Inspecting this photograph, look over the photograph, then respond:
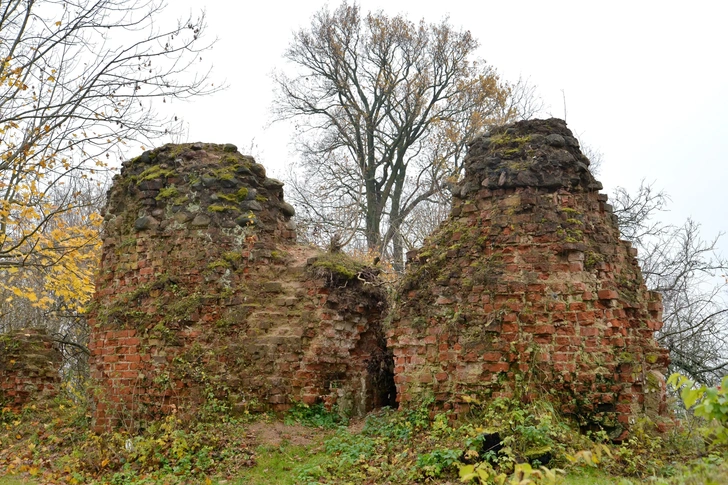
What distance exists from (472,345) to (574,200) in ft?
6.36

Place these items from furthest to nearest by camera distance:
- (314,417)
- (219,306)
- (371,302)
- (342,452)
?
(371,302) < (219,306) < (314,417) < (342,452)

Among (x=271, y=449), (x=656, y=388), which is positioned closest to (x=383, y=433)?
(x=271, y=449)

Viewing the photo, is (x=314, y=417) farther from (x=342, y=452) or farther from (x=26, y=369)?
(x=26, y=369)

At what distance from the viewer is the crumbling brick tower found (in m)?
5.87

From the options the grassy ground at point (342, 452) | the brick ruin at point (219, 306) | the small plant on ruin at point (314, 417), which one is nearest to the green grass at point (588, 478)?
the grassy ground at point (342, 452)

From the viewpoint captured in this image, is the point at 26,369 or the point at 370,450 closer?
the point at 370,450

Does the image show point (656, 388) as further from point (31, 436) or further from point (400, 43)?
point (400, 43)

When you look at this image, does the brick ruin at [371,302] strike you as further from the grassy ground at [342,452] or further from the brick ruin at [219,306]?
the grassy ground at [342,452]

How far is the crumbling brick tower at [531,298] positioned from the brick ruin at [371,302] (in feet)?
0.05

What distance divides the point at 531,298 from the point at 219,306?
3852 millimetres

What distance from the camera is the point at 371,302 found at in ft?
26.7

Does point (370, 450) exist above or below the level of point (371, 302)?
below

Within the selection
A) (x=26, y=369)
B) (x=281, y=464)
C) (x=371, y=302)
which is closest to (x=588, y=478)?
(x=281, y=464)

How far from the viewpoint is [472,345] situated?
6.15 meters
